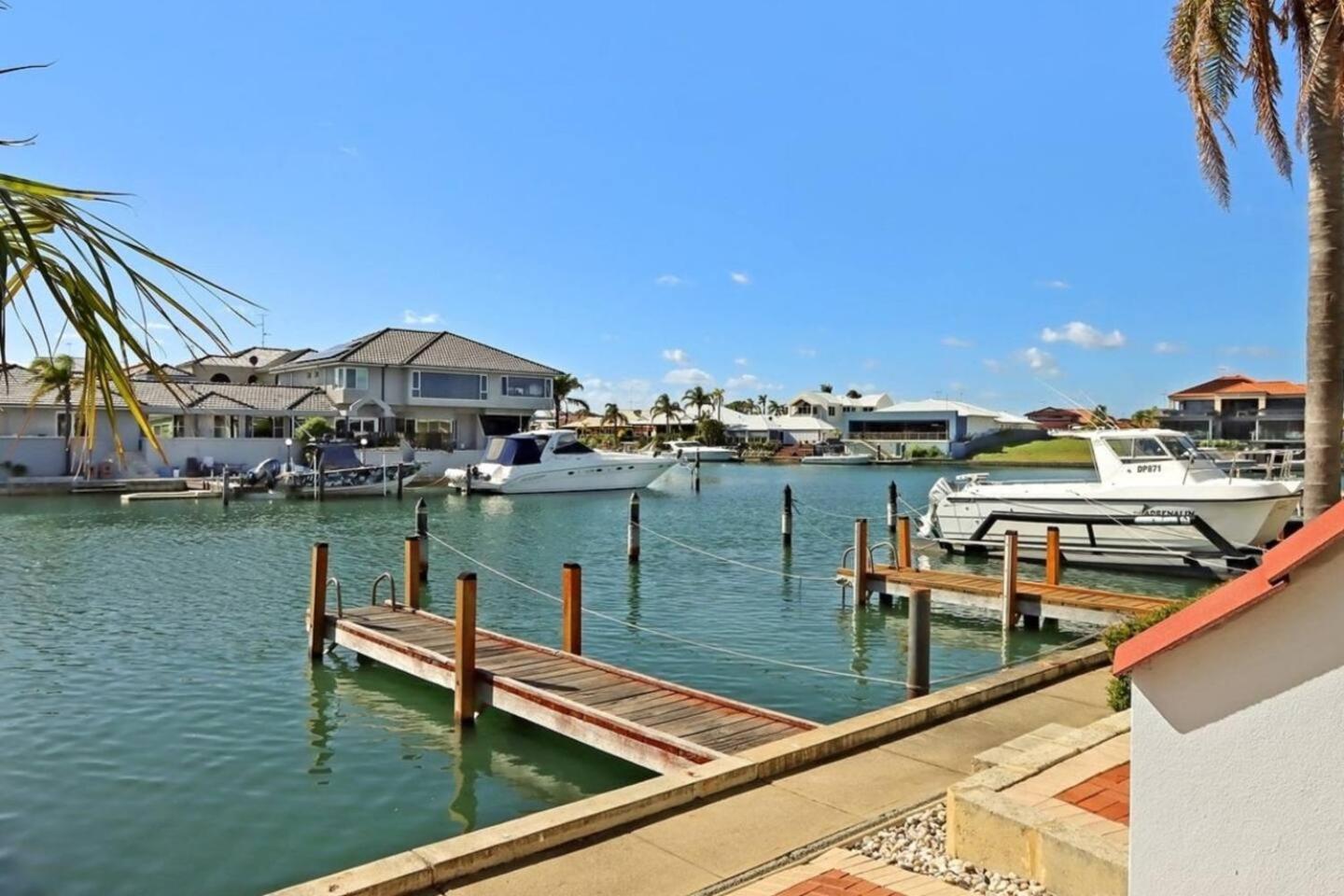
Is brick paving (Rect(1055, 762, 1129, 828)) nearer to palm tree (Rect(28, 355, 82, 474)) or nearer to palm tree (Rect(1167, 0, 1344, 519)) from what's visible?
palm tree (Rect(28, 355, 82, 474))

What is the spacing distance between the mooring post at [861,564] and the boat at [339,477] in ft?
103

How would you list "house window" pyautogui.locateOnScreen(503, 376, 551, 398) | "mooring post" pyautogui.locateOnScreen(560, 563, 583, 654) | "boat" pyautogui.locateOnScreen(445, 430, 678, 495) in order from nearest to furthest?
1. "mooring post" pyautogui.locateOnScreen(560, 563, 583, 654)
2. "boat" pyautogui.locateOnScreen(445, 430, 678, 495)
3. "house window" pyautogui.locateOnScreen(503, 376, 551, 398)

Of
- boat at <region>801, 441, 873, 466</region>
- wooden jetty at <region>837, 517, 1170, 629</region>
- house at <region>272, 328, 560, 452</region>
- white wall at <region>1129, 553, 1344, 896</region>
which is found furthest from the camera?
boat at <region>801, 441, 873, 466</region>

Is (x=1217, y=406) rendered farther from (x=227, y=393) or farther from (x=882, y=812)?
(x=882, y=812)

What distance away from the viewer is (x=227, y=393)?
5278 centimetres

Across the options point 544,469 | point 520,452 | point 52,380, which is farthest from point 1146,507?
point 520,452

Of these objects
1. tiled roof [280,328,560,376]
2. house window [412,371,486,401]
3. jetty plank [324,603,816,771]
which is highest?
tiled roof [280,328,560,376]

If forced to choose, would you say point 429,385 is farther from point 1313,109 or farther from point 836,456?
point 1313,109

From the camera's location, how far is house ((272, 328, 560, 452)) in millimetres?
55688

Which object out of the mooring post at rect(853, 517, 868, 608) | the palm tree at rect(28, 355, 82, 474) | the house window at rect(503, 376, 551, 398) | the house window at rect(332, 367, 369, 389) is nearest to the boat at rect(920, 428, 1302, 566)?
the mooring post at rect(853, 517, 868, 608)

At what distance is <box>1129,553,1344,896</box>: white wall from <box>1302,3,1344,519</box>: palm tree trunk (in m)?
9.18

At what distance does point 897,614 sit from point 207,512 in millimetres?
29122

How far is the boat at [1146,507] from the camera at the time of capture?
2075 centimetres

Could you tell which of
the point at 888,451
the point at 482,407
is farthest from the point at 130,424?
the point at 888,451
